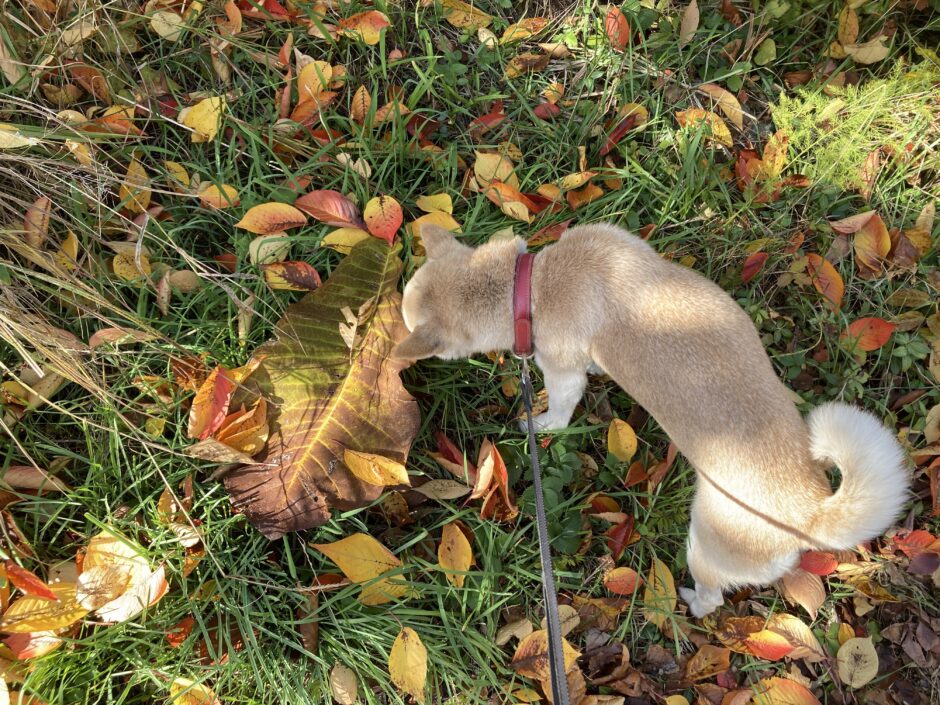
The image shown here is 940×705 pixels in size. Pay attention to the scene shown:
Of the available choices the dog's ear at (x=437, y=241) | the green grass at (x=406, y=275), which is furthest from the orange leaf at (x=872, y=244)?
the dog's ear at (x=437, y=241)

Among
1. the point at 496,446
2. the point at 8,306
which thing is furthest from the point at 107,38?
the point at 496,446

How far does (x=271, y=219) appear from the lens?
9.60 feet

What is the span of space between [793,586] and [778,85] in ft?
9.24

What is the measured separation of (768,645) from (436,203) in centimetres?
270

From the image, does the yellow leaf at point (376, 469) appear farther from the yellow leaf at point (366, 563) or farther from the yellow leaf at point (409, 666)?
the yellow leaf at point (409, 666)

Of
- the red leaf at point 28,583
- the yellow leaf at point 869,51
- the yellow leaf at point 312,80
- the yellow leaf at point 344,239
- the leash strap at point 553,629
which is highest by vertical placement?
the yellow leaf at point 869,51

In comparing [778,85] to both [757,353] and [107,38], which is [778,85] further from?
[107,38]

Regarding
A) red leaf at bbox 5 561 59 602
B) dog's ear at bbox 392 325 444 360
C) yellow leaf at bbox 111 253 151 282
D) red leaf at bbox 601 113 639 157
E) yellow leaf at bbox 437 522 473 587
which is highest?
red leaf at bbox 601 113 639 157

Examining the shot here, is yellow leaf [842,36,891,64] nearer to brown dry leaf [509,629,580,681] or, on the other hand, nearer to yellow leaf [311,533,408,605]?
brown dry leaf [509,629,580,681]

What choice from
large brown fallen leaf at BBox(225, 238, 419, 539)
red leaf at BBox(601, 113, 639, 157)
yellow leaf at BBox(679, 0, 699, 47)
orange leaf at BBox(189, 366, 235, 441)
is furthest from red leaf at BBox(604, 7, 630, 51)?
orange leaf at BBox(189, 366, 235, 441)

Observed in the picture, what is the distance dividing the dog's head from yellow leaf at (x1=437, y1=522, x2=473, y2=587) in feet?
2.75

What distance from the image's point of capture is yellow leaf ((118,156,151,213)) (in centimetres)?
286

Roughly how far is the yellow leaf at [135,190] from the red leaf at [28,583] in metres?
1.67

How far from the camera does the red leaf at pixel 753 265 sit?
308 centimetres
